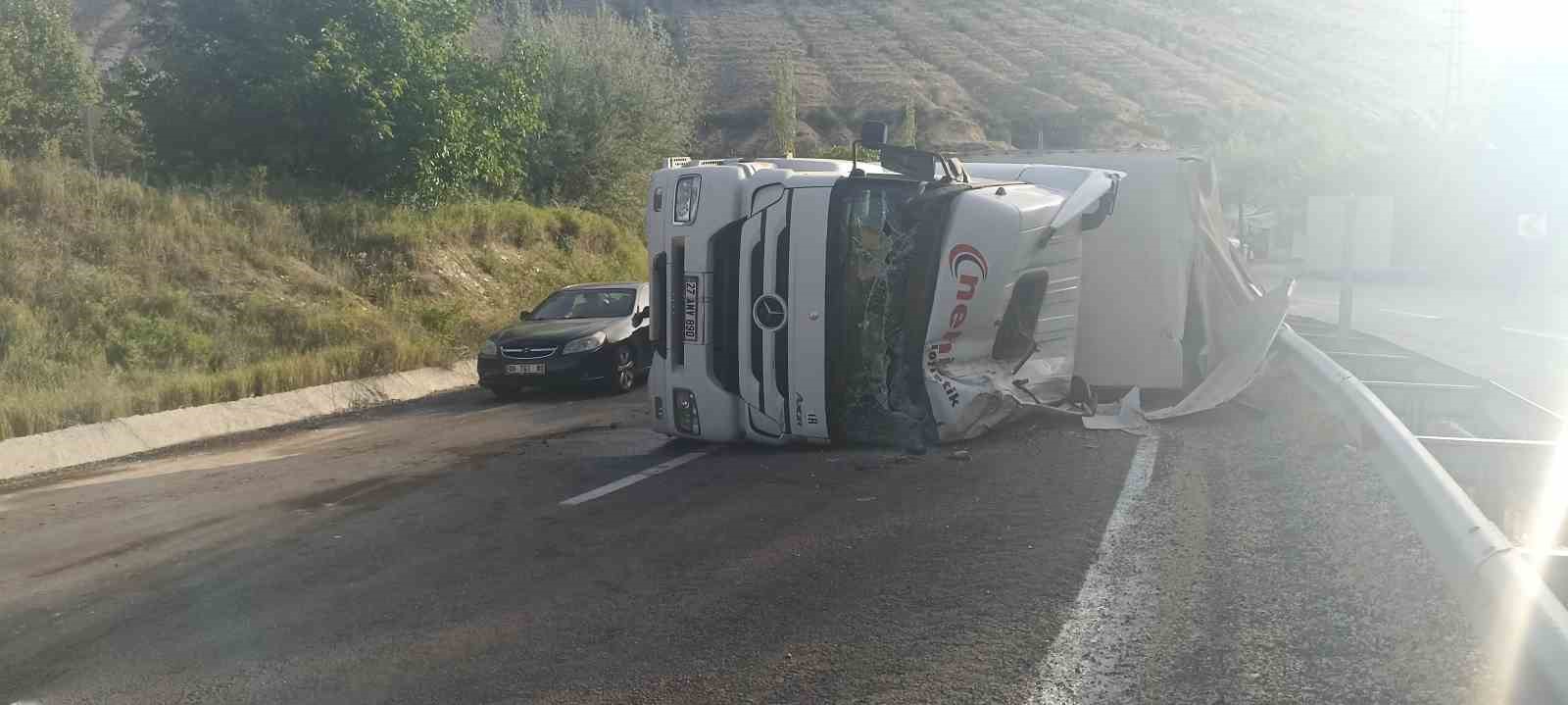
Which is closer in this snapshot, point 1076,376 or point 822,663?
point 822,663

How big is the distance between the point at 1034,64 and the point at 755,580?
68.5m

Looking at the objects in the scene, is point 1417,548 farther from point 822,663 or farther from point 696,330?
point 696,330

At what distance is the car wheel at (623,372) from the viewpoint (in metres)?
15.2

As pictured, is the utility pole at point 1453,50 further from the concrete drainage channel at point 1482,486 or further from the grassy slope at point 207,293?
the concrete drainage channel at point 1482,486

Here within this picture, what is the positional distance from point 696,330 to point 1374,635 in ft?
17.2

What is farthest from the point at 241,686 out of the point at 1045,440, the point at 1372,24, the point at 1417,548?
the point at 1372,24

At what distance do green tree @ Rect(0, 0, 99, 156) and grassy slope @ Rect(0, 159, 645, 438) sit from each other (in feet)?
11.9

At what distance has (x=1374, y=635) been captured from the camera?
516cm

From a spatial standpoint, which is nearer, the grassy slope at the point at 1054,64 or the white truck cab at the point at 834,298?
the white truck cab at the point at 834,298

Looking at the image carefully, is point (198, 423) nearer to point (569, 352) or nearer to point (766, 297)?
point (569, 352)

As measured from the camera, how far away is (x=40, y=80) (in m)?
34.4

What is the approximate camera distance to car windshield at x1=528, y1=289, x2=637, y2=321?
645 inches

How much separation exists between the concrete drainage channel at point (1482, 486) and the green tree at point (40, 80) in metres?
19.5

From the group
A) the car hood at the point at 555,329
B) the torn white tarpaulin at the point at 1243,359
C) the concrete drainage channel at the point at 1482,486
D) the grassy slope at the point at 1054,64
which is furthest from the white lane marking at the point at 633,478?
the grassy slope at the point at 1054,64
